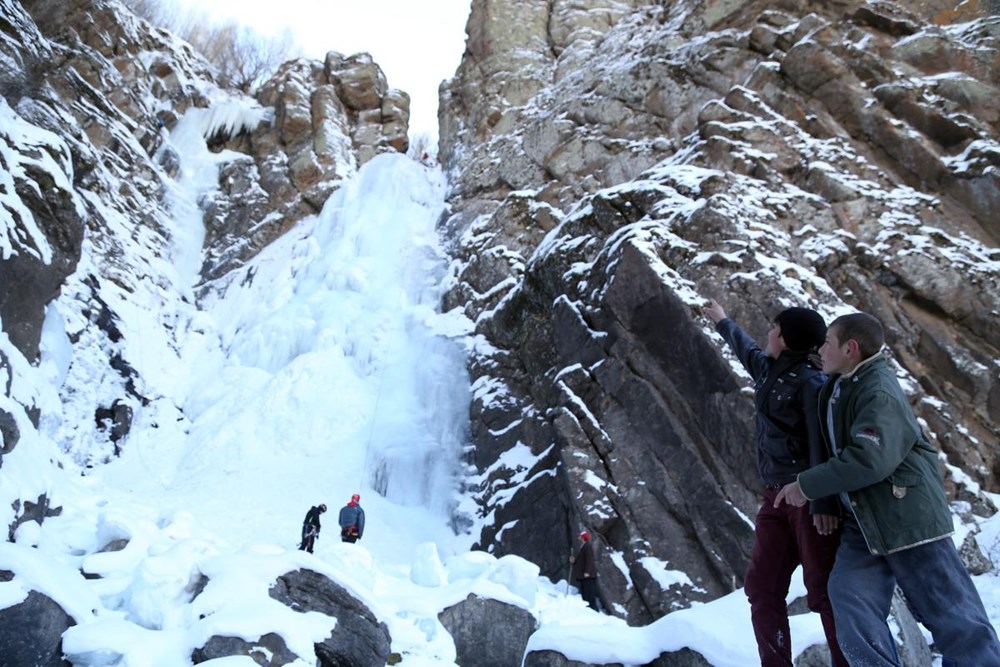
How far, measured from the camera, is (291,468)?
47.7 ft

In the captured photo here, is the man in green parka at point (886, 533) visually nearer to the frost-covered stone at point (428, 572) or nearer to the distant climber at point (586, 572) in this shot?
the frost-covered stone at point (428, 572)

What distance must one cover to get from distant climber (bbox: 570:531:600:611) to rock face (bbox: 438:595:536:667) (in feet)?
11.7

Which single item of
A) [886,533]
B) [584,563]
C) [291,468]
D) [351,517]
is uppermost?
[291,468]

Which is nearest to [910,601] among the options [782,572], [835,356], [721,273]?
[782,572]

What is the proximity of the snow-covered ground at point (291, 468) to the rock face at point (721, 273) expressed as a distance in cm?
145

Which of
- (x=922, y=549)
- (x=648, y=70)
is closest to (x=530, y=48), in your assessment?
(x=648, y=70)

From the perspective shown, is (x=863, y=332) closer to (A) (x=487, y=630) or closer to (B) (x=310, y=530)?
(A) (x=487, y=630)

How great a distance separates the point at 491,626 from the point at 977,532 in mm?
6885

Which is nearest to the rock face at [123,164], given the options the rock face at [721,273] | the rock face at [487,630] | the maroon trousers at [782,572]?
the rock face at [487,630]

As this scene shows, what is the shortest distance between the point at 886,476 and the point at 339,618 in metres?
4.16

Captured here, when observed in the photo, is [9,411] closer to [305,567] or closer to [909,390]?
[305,567]

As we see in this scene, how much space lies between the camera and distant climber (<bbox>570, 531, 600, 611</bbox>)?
31.0 ft

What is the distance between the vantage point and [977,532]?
8.83 m

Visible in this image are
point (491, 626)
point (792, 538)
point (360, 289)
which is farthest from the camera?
point (360, 289)
